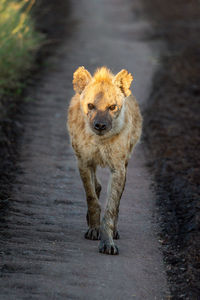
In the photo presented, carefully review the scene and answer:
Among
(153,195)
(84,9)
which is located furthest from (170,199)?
(84,9)

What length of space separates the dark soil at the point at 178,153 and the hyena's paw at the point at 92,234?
525mm

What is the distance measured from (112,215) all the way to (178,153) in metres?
2.59

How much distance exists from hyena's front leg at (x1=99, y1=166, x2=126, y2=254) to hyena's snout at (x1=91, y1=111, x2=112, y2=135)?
379 millimetres

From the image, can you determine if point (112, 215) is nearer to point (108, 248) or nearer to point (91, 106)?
point (108, 248)

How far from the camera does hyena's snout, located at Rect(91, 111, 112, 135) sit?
14.6ft

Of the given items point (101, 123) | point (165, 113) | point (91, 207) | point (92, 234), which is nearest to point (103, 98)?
point (101, 123)

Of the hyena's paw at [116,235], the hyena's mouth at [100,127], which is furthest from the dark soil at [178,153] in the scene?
the hyena's mouth at [100,127]

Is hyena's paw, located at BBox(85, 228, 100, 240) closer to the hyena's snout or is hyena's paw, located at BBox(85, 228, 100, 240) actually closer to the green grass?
the hyena's snout

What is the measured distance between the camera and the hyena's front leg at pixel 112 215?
439 cm

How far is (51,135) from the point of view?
756cm

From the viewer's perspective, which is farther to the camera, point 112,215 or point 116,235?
point 116,235

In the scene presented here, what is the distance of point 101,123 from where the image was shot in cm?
445

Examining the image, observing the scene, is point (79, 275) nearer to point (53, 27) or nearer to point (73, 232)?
point (73, 232)

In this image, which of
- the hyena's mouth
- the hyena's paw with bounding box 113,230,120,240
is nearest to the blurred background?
the hyena's paw with bounding box 113,230,120,240
